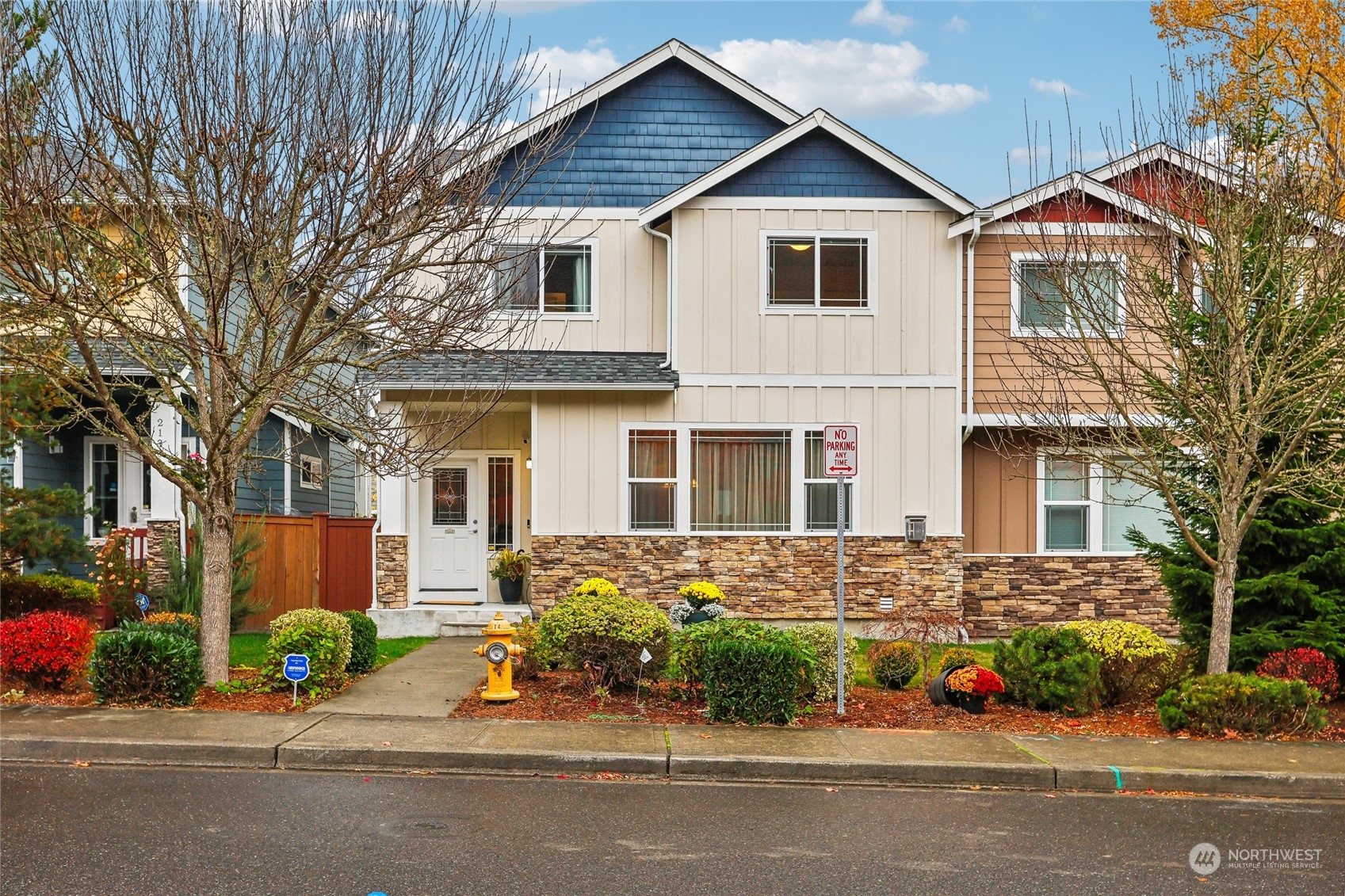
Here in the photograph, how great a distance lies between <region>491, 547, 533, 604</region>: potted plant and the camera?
16734 millimetres

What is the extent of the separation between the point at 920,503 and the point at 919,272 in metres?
3.16

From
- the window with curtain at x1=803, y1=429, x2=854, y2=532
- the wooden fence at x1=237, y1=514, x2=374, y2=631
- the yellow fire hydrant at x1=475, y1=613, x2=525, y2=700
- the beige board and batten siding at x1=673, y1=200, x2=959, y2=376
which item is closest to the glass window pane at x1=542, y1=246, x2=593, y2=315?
the beige board and batten siding at x1=673, y1=200, x2=959, y2=376

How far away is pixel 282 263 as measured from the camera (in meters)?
10.1

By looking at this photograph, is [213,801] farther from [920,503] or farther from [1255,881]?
[920,503]

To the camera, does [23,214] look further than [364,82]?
No

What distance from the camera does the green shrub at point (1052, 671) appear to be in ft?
34.9

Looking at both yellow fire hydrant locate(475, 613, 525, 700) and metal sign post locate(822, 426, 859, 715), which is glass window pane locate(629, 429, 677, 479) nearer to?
yellow fire hydrant locate(475, 613, 525, 700)

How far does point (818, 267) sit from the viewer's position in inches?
632

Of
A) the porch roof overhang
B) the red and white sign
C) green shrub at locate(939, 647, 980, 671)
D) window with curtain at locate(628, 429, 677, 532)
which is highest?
the porch roof overhang

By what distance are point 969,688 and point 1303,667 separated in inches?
117

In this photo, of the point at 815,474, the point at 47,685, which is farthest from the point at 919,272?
the point at 47,685

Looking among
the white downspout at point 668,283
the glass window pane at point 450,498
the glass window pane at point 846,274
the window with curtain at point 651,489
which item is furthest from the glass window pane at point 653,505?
the glass window pane at point 846,274

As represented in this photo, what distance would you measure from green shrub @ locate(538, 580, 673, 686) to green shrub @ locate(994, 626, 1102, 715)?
3.24 m

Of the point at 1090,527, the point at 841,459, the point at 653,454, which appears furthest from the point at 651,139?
the point at 1090,527
